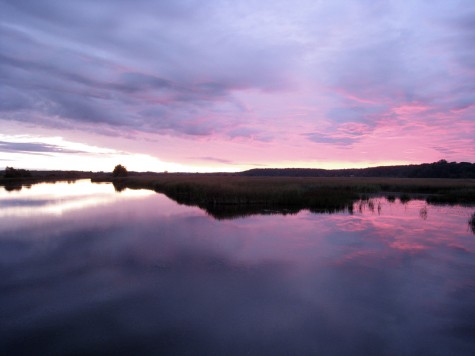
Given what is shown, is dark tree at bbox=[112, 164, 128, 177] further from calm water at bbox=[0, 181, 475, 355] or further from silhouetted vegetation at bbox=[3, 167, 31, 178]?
calm water at bbox=[0, 181, 475, 355]

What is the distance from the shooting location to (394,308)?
6895 mm

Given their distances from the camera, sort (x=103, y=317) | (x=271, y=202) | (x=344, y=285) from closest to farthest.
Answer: (x=103, y=317)
(x=344, y=285)
(x=271, y=202)

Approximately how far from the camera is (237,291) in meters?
7.76

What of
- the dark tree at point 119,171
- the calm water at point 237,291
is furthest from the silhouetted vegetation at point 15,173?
the calm water at point 237,291

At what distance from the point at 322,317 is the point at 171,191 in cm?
3319

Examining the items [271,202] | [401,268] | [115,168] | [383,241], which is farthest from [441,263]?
[115,168]

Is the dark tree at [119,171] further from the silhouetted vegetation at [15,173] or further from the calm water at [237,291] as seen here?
the calm water at [237,291]

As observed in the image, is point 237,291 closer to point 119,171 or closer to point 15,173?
point 15,173

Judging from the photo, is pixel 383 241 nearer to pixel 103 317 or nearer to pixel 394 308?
pixel 394 308

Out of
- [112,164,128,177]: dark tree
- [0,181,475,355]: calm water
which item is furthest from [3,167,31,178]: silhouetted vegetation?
[0,181,475,355]: calm water

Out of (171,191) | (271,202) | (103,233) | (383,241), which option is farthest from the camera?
(171,191)

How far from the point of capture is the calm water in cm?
557

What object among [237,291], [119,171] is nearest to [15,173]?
[119,171]

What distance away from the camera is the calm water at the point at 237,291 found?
18.3ft
